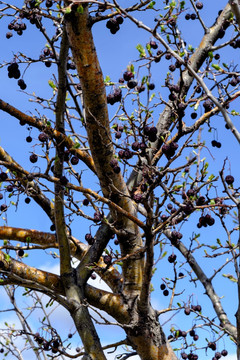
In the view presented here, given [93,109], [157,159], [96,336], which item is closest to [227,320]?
[96,336]

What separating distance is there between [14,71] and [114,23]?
4.60 feet

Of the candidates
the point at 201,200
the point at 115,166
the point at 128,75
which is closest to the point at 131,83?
the point at 128,75

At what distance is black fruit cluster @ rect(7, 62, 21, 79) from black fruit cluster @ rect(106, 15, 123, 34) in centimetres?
131

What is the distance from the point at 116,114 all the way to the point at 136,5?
5.86 feet

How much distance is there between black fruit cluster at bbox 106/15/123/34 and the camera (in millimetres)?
4625

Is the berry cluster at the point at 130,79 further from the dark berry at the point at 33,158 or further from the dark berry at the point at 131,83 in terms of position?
the dark berry at the point at 33,158

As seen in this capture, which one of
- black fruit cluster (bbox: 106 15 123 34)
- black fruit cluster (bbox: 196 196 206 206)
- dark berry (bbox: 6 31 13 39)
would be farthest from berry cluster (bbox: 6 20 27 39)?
black fruit cluster (bbox: 196 196 206 206)

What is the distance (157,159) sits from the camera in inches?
209

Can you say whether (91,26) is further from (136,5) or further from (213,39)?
(213,39)

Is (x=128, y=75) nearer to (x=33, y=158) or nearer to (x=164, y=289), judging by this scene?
(x=33, y=158)

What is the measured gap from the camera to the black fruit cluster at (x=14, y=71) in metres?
5.40

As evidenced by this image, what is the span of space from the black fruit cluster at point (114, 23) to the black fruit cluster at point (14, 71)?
1307 millimetres

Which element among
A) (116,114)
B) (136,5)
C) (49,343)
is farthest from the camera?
(116,114)

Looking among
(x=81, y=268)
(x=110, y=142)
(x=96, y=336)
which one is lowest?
(x=96, y=336)
